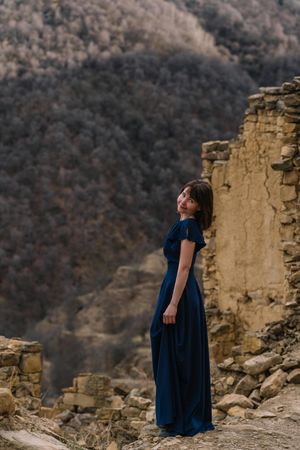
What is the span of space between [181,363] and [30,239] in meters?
23.6

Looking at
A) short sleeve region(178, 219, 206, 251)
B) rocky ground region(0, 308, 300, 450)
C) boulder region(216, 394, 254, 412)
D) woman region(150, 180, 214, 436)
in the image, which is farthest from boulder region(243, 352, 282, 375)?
short sleeve region(178, 219, 206, 251)

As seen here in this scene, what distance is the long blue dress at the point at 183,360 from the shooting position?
5949mm

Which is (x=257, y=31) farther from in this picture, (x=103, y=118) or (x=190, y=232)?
(x=190, y=232)

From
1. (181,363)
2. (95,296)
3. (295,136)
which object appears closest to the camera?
(181,363)

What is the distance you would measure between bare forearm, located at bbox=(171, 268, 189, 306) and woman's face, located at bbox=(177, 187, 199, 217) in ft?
1.25

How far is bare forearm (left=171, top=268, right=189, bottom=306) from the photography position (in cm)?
593

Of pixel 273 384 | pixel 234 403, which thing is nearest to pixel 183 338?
pixel 234 403

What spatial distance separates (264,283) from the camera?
995 cm

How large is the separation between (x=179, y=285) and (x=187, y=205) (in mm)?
514

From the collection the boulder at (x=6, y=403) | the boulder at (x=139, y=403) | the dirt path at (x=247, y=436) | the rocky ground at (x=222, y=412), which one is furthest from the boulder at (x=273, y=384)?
the boulder at (x=139, y=403)

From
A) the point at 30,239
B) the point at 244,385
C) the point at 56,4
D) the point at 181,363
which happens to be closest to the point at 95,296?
the point at 30,239

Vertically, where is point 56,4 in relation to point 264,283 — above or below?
above

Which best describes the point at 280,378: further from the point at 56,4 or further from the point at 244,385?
the point at 56,4

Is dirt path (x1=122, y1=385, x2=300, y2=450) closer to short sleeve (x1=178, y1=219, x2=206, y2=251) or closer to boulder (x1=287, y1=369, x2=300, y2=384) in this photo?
boulder (x1=287, y1=369, x2=300, y2=384)
